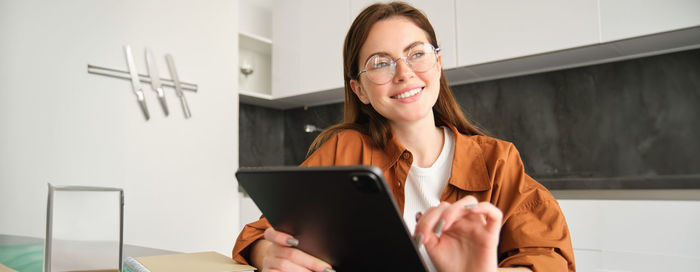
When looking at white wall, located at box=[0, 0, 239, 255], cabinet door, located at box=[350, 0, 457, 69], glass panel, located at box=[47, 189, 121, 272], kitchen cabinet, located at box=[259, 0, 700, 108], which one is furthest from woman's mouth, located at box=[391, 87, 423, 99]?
white wall, located at box=[0, 0, 239, 255]

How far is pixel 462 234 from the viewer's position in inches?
22.1

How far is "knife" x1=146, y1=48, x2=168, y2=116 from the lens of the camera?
2.28 metres

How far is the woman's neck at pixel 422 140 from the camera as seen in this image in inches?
38.5

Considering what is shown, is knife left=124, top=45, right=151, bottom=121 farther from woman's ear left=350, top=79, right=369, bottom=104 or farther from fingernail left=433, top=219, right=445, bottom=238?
fingernail left=433, top=219, right=445, bottom=238

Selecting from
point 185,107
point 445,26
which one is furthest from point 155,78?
point 445,26

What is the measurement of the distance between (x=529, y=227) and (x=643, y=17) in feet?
4.95

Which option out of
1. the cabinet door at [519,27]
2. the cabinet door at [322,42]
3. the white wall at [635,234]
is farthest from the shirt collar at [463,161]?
the cabinet door at [322,42]

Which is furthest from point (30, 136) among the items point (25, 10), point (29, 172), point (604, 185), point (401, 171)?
point (604, 185)

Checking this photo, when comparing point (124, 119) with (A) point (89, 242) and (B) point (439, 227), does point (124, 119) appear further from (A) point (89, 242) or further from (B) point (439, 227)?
(B) point (439, 227)

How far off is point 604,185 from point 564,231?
1.24 metres

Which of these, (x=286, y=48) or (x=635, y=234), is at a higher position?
(x=286, y=48)

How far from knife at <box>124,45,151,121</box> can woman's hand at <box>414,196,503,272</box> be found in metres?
2.01

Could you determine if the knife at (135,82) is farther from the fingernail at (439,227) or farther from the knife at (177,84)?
the fingernail at (439,227)

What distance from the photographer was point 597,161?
2207mm
